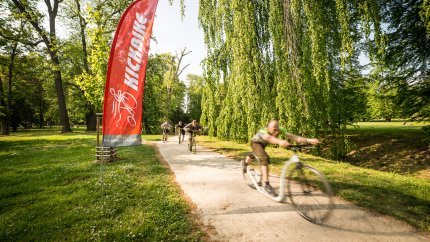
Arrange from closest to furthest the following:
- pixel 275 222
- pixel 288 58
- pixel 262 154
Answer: pixel 275 222
pixel 262 154
pixel 288 58

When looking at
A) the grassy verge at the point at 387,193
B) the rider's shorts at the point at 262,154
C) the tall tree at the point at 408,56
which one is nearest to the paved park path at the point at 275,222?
the grassy verge at the point at 387,193

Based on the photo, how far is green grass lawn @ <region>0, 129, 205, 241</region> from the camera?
12.4 feet

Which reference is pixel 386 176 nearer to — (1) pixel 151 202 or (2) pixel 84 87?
(1) pixel 151 202

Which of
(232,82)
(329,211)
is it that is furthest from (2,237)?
(232,82)

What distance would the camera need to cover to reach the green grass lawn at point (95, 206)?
3.79m

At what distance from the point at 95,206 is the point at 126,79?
2760 millimetres

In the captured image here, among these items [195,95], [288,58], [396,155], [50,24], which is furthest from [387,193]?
[195,95]

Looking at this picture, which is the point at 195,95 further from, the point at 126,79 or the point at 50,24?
the point at 126,79

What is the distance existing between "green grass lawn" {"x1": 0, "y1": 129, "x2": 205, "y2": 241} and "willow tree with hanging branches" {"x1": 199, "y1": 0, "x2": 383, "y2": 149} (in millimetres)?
4155

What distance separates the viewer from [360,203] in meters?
4.50

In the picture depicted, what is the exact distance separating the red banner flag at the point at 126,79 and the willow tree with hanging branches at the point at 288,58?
453cm

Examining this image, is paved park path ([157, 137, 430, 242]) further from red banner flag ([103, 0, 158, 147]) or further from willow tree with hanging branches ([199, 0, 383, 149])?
willow tree with hanging branches ([199, 0, 383, 149])

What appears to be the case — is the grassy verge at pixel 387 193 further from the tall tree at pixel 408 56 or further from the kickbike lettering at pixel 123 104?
the tall tree at pixel 408 56

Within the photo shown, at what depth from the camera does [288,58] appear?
27.8 feet
